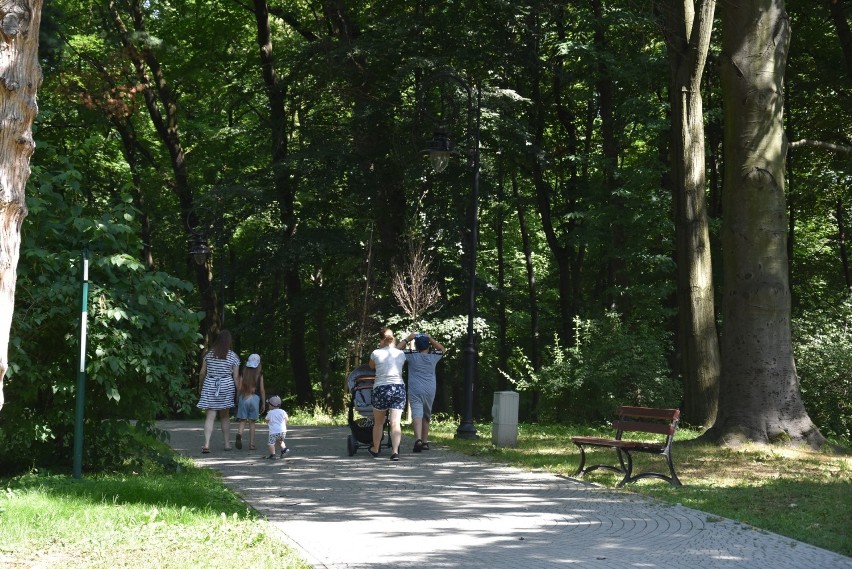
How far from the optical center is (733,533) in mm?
8594

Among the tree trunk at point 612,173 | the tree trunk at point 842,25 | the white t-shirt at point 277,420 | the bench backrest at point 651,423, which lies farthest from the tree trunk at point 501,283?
the bench backrest at point 651,423

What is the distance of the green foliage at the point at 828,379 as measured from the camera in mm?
19438

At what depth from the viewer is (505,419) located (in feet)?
52.2

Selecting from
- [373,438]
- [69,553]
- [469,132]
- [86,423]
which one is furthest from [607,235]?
[69,553]

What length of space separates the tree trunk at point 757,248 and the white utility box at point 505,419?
119 inches

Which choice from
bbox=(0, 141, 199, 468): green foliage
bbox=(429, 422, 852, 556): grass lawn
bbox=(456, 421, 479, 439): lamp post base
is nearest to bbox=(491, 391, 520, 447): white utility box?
bbox=(429, 422, 852, 556): grass lawn

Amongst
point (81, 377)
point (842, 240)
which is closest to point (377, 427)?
point (81, 377)

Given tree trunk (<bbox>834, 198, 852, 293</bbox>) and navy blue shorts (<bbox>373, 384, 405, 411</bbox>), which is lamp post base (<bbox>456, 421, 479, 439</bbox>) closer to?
navy blue shorts (<bbox>373, 384, 405, 411</bbox>)

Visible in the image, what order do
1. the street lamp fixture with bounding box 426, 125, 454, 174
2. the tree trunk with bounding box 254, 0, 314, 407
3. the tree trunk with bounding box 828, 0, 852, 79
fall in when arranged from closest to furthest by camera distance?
the street lamp fixture with bounding box 426, 125, 454, 174 → the tree trunk with bounding box 828, 0, 852, 79 → the tree trunk with bounding box 254, 0, 314, 407

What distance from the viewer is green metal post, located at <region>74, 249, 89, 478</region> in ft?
34.4

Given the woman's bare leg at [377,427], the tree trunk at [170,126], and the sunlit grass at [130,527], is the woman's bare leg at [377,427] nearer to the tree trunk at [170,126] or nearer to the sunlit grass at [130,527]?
the sunlit grass at [130,527]

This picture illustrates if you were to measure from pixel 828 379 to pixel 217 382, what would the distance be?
39.3 feet

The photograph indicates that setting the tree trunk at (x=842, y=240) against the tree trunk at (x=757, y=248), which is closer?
the tree trunk at (x=757, y=248)

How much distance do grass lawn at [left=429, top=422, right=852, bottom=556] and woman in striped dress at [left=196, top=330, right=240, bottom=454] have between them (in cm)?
380
